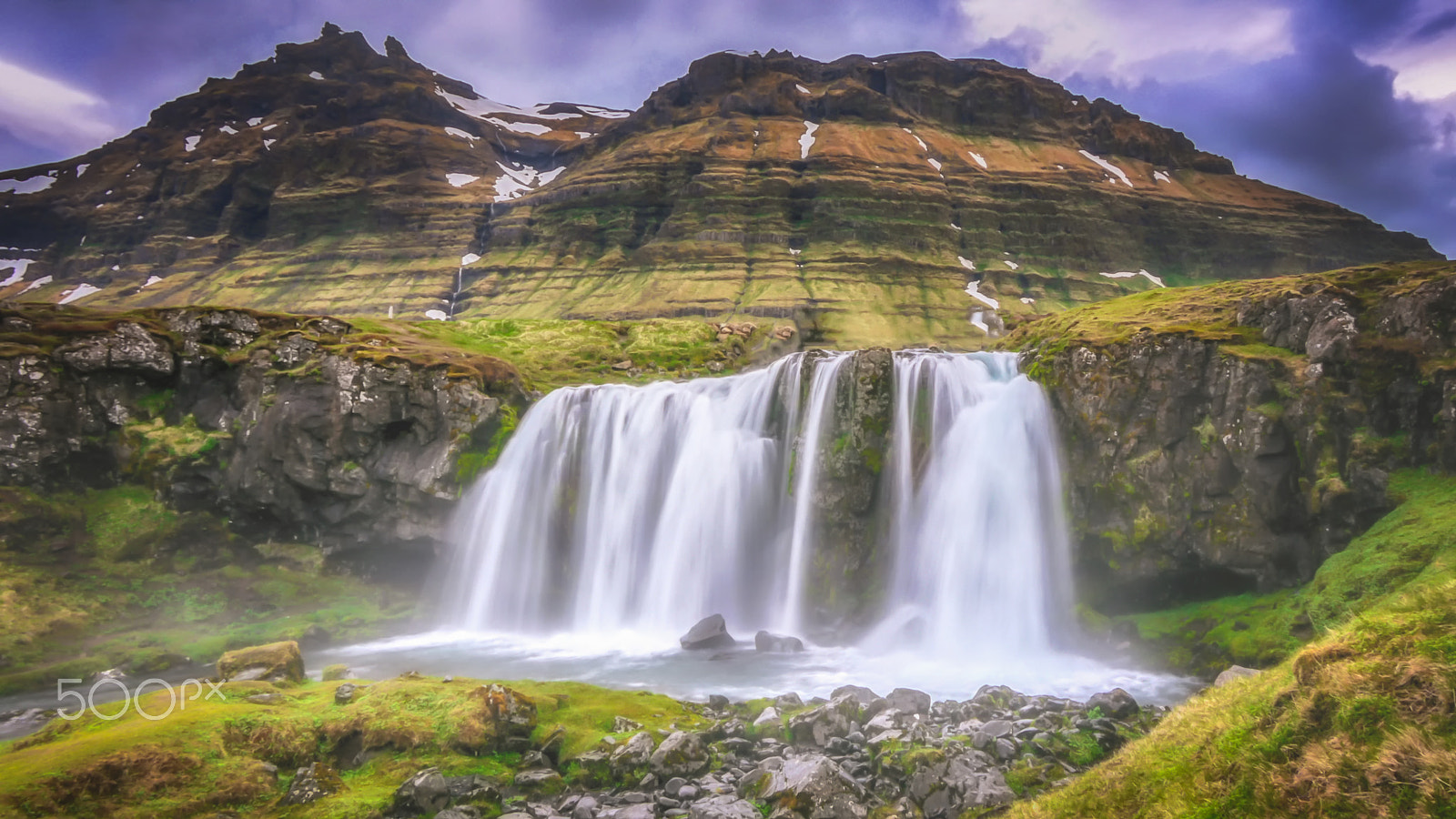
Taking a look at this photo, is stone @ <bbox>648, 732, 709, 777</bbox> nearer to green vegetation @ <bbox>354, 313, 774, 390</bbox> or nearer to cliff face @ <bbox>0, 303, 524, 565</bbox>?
cliff face @ <bbox>0, 303, 524, 565</bbox>

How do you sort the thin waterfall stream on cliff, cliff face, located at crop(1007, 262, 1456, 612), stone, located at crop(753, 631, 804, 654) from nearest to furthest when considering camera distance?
cliff face, located at crop(1007, 262, 1456, 612)
the thin waterfall stream on cliff
stone, located at crop(753, 631, 804, 654)

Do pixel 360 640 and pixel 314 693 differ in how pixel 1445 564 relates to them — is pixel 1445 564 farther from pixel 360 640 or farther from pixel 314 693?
pixel 360 640

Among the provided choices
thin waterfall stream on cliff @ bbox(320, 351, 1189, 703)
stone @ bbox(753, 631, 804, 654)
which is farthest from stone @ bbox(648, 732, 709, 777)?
stone @ bbox(753, 631, 804, 654)

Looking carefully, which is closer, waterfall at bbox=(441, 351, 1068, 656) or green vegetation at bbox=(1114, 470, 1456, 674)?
green vegetation at bbox=(1114, 470, 1456, 674)

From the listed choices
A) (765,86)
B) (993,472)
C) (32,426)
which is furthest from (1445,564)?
(765,86)

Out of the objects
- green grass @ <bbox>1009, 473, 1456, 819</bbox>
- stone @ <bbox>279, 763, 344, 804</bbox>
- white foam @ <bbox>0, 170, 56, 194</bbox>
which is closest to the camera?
green grass @ <bbox>1009, 473, 1456, 819</bbox>

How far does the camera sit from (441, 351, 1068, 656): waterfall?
26891 millimetres

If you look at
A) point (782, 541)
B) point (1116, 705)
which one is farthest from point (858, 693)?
point (782, 541)

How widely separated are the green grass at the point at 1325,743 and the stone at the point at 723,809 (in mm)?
4790

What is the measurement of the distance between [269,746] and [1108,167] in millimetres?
195410

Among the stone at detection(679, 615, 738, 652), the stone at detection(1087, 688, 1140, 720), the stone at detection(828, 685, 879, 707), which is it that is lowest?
the stone at detection(679, 615, 738, 652)

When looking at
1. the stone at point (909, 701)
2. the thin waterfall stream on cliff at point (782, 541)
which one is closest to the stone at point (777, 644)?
the thin waterfall stream on cliff at point (782, 541)

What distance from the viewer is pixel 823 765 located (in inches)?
492

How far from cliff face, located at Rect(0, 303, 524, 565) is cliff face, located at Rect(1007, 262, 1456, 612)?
1101 inches
